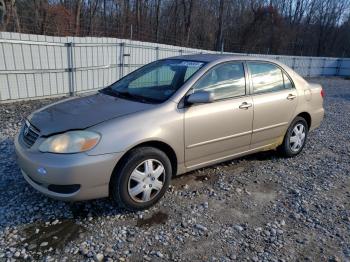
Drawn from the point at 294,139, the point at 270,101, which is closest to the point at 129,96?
the point at 270,101

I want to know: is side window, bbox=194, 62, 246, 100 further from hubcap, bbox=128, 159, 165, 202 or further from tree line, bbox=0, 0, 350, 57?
tree line, bbox=0, 0, 350, 57

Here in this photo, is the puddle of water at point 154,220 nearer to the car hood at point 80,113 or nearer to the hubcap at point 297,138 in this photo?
the car hood at point 80,113

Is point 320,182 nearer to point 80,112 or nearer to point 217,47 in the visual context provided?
point 80,112

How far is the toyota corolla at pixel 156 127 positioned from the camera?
2.80 meters

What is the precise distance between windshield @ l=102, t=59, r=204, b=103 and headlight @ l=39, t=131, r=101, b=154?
87cm

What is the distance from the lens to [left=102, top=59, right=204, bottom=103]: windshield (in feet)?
11.7

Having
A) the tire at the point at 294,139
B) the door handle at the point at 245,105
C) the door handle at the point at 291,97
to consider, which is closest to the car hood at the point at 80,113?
the door handle at the point at 245,105

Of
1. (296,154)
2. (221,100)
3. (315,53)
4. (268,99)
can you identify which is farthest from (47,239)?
(315,53)

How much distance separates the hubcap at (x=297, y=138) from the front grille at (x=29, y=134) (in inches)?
142

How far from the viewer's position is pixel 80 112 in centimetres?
321

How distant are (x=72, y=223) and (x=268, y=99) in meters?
2.88

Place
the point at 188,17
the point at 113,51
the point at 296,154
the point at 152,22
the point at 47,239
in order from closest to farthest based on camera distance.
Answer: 1. the point at 47,239
2. the point at 296,154
3. the point at 113,51
4. the point at 152,22
5. the point at 188,17

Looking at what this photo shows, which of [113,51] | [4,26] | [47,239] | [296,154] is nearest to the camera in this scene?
[47,239]

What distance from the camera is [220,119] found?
3.65 m
